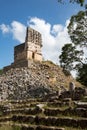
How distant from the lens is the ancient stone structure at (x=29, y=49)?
41.4 meters

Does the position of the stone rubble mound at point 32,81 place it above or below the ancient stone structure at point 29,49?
below

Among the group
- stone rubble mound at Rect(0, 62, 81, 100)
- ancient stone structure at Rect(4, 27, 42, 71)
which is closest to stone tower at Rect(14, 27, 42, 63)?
ancient stone structure at Rect(4, 27, 42, 71)

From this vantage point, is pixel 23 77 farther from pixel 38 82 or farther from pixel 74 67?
pixel 74 67

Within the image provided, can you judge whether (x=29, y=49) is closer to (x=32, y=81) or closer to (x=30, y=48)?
(x=30, y=48)

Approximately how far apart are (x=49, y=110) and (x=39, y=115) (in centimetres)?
61

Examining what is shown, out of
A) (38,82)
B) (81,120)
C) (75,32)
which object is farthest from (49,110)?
(75,32)

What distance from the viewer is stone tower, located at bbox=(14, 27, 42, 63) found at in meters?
41.7

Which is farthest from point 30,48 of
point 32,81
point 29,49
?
point 32,81

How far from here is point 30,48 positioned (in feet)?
138

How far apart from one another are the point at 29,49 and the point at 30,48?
17.7 inches

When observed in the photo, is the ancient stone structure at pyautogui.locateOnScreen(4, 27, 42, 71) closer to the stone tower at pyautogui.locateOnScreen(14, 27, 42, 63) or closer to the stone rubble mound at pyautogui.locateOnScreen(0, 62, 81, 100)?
the stone tower at pyautogui.locateOnScreen(14, 27, 42, 63)

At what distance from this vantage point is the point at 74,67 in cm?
3453

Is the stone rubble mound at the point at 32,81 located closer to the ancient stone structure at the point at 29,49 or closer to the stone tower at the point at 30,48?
the ancient stone structure at the point at 29,49

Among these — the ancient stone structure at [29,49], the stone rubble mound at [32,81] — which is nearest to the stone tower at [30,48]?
the ancient stone structure at [29,49]
